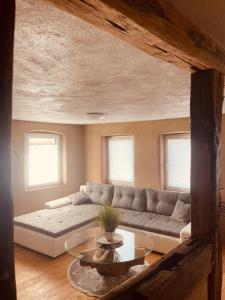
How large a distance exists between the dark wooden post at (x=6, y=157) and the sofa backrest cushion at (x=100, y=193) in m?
4.76

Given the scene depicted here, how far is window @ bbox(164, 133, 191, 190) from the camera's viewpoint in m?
Result: 5.02

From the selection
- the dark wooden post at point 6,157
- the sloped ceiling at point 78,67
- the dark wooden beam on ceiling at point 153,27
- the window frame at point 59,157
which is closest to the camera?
the dark wooden post at point 6,157

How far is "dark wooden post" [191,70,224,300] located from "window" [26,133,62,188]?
4.29 meters

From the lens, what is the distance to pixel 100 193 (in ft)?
18.2

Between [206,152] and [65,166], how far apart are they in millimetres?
4839

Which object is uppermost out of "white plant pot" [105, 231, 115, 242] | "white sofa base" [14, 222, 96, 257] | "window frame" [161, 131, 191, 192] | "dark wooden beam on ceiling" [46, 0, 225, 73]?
"dark wooden beam on ceiling" [46, 0, 225, 73]

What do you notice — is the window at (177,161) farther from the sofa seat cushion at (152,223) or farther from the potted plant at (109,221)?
the potted plant at (109,221)

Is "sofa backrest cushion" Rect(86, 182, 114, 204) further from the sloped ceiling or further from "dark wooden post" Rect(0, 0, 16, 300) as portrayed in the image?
"dark wooden post" Rect(0, 0, 16, 300)

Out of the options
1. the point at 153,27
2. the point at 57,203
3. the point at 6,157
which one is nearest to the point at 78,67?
the point at 153,27

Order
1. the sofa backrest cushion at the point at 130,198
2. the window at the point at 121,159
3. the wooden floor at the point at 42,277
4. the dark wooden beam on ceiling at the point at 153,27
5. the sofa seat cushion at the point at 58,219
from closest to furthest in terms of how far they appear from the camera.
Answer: the dark wooden beam on ceiling at the point at 153,27
the wooden floor at the point at 42,277
the sofa seat cushion at the point at 58,219
the sofa backrest cushion at the point at 130,198
the window at the point at 121,159

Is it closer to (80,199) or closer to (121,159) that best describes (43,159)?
(80,199)

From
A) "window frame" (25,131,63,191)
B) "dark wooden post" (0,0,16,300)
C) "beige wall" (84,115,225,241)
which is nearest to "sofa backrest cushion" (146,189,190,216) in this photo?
"beige wall" (84,115,225,241)

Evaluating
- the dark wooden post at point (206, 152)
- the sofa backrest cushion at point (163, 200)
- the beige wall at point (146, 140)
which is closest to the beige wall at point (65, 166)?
the beige wall at point (146, 140)

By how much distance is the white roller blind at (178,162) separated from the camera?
197 inches
